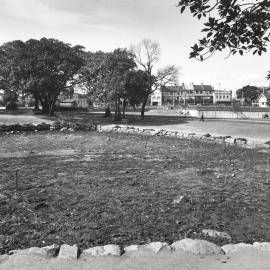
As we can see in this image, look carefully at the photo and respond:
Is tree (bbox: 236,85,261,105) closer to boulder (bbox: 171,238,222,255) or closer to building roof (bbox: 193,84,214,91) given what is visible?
building roof (bbox: 193,84,214,91)

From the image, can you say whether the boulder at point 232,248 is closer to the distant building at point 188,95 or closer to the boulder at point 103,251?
the boulder at point 103,251

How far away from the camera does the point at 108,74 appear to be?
129 ft

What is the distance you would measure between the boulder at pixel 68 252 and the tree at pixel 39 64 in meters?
36.3

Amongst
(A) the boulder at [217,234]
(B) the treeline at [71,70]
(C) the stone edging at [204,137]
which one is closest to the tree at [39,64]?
(B) the treeline at [71,70]

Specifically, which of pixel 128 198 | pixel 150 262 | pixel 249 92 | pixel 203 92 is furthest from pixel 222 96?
pixel 150 262

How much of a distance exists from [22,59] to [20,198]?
36.0 meters

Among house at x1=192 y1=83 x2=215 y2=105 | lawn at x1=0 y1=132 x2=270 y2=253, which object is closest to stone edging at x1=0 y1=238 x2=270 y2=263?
lawn at x1=0 y1=132 x2=270 y2=253

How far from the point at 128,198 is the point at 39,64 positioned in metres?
34.9

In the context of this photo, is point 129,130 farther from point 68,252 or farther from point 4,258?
point 4,258

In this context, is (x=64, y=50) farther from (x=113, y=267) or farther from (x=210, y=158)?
(x=113, y=267)

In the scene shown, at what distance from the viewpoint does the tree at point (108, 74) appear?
38625mm

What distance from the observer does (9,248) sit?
538 centimetres

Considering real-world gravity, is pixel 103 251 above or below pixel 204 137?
above

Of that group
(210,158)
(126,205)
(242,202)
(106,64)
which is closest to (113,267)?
(126,205)
